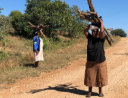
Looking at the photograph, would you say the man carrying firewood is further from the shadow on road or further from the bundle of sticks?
the shadow on road

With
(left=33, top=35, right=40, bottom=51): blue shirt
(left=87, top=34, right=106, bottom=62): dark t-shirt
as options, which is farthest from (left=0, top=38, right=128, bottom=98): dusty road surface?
(left=33, top=35, right=40, bottom=51): blue shirt

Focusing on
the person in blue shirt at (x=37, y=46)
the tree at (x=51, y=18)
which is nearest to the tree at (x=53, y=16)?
the tree at (x=51, y=18)

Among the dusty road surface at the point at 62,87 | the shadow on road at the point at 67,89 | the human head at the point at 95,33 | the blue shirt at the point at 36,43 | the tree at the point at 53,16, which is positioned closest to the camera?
the human head at the point at 95,33

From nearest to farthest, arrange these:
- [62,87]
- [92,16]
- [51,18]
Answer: [92,16] < [62,87] < [51,18]

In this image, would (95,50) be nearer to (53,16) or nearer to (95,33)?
(95,33)

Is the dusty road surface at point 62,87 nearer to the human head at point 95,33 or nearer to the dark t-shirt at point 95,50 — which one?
the dark t-shirt at point 95,50

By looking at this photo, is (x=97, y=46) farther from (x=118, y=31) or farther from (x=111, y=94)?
(x=118, y=31)

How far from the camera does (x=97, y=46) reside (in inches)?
171

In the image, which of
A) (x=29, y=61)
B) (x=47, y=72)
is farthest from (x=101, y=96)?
(x=29, y=61)

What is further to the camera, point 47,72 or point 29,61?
point 29,61

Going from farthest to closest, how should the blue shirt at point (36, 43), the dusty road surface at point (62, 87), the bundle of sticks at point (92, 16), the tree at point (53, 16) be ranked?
1. the tree at point (53, 16)
2. the blue shirt at point (36, 43)
3. the dusty road surface at point (62, 87)
4. the bundle of sticks at point (92, 16)

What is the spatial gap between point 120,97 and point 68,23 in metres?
16.6

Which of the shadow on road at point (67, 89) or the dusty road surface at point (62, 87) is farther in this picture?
the shadow on road at point (67, 89)

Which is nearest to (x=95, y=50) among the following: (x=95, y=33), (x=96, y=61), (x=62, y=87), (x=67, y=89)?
(x=96, y=61)
